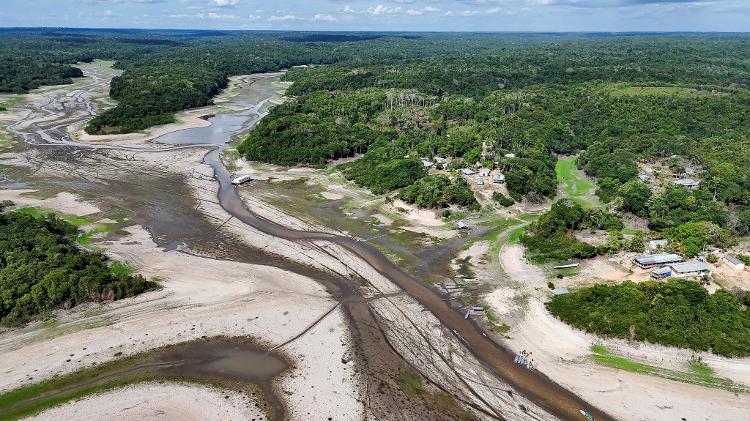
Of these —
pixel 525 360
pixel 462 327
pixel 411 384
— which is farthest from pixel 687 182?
pixel 411 384

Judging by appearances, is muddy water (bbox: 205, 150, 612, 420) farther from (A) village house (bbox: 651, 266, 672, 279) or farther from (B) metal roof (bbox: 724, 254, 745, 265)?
(B) metal roof (bbox: 724, 254, 745, 265)

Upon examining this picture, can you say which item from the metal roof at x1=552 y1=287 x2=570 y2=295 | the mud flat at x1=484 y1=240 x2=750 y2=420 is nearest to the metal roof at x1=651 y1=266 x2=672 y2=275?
the metal roof at x1=552 y1=287 x2=570 y2=295

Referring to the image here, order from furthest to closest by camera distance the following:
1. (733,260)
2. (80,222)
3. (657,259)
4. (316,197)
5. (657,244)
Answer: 1. (316,197)
2. (80,222)
3. (657,244)
4. (657,259)
5. (733,260)

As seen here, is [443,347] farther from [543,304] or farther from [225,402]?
[225,402]

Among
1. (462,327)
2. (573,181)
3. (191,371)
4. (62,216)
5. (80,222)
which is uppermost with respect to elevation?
(62,216)

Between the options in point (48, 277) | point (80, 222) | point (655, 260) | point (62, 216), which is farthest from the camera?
point (62, 216)

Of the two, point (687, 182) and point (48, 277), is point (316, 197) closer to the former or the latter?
point (48, 277)
